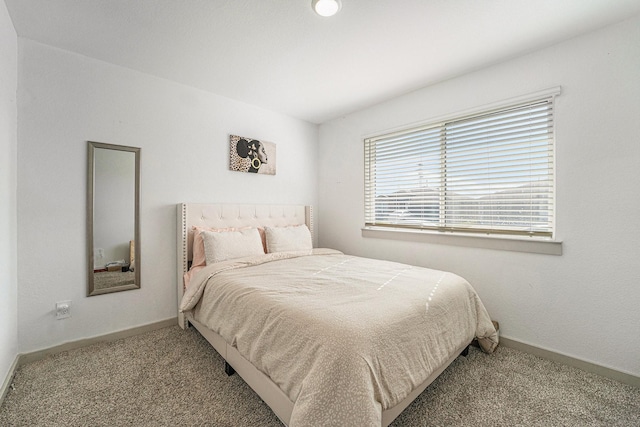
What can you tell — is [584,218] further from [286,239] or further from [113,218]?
[113,218]

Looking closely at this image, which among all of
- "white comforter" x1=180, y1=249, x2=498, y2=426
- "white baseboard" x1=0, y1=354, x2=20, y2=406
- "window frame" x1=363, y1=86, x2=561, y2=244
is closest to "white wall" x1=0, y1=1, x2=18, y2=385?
"white baseboard" x1=0, y1=354, x2=20, y2=406

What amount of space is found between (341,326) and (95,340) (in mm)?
2324

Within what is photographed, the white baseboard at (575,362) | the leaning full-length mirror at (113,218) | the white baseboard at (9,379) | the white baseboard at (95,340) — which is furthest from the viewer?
the leaning full-length mirror at (113,218)

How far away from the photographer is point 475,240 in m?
2.44

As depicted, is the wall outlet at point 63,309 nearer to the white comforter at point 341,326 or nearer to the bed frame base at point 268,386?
the white comforter at point 341,326

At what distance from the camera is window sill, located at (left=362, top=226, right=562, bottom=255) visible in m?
2.08

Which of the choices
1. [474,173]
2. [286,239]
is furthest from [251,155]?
[474,173]

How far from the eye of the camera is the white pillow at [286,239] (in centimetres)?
298

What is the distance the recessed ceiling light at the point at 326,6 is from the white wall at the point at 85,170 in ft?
5.55

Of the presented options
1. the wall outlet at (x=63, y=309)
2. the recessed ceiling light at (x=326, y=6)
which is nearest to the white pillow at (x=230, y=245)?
the wall outlet at (x=63, y=309)

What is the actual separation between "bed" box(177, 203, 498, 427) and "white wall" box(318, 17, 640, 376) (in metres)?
0.51

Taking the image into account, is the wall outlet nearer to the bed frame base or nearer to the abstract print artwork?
the bed frame base

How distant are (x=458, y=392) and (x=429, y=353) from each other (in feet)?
1.68

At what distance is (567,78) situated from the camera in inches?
78.8
